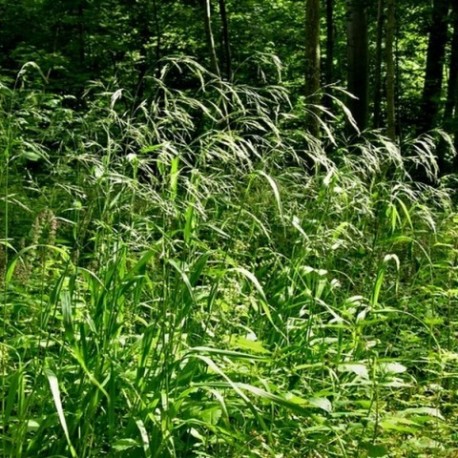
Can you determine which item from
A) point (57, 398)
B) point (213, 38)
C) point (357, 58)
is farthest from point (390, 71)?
point (57, 398)

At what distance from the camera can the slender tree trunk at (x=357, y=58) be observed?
12.4 m

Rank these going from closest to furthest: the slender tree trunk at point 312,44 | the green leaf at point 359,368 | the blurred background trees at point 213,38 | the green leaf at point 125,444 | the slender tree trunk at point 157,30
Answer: the green leaf at point 125,444
the green leaf at point 359,368
the slender tree trunk at point 312,44
the blurred background trees at point 213,38
the slender tree trunk at point 157,30

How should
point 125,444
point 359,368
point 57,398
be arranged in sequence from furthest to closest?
point 359,368 → point 125,444 → point 57,398

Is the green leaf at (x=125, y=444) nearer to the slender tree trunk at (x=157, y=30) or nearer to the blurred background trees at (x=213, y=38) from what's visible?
the blurred background trees at (x=213, y=38)

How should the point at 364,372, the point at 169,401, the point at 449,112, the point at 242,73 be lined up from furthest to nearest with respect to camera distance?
1. the point at 242,73
2. the point at 449,112
3. the point at 364,372
4. the point at 169,401

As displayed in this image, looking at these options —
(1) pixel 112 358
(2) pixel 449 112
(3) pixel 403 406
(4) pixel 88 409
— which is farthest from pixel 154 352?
(2) pixel 449 112

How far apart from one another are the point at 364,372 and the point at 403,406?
0.68 m

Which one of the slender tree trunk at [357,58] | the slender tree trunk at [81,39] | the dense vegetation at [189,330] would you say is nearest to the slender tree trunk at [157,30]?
the slender tree trunk at [81,39]

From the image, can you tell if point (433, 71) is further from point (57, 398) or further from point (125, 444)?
point (57, 398)

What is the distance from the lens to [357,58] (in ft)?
41.4

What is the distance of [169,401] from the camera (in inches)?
80.2

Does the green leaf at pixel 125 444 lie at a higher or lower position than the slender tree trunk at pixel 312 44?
lower

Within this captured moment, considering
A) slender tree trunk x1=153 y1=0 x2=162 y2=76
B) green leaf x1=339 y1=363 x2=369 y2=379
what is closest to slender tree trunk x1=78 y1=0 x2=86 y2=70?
slender tree trunk x1=153 y1=0 x2=162 y2=76

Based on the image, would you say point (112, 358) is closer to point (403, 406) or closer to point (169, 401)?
point (169, 401)
